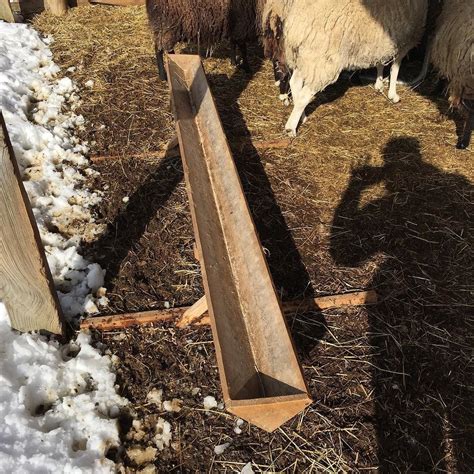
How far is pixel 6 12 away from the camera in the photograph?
5816 mm

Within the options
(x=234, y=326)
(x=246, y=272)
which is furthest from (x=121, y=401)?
(x=246, y=272)

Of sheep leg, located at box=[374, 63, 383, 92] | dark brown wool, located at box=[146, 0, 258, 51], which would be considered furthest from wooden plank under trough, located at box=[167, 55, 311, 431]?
sheep leg, located at box=[374, 63, 383, 92]

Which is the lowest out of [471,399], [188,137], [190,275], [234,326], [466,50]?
[471,399]

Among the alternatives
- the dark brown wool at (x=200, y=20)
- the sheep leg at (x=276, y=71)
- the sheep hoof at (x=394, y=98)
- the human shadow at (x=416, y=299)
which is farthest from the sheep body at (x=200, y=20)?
the human shadow at (x=416, y=299)

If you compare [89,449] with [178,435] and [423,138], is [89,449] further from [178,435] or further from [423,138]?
[423,138]

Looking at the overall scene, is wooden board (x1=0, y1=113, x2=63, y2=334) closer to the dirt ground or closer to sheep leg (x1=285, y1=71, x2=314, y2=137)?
the dirt ground

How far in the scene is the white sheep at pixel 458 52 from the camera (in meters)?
3.94

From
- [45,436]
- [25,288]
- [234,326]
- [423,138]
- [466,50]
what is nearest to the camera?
[45,436]

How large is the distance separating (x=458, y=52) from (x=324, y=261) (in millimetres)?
2403

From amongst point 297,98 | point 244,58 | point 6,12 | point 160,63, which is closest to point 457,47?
point 297,98

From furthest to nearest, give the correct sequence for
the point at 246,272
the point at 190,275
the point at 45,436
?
the point at 190,275
the point at 246,272
the point at 45,436

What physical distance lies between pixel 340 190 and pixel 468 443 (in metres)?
2.15

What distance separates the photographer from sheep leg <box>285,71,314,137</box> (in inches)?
166

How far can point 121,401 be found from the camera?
7.51ft
